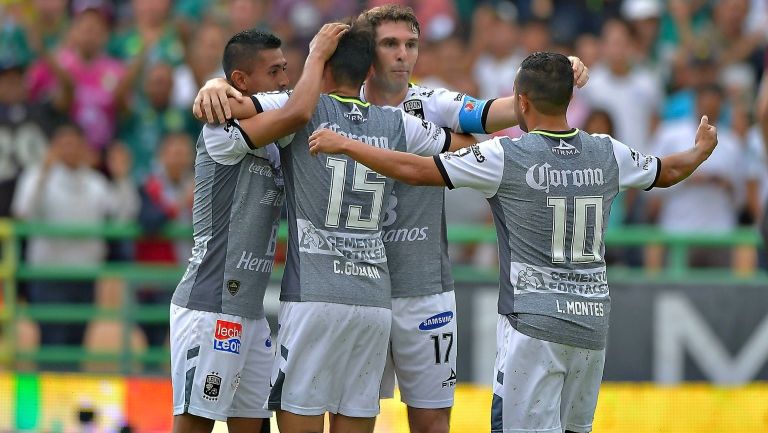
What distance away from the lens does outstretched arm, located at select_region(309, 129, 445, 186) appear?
21.4ft

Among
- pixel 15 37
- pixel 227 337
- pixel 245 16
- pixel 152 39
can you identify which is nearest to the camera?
pixel 227 337

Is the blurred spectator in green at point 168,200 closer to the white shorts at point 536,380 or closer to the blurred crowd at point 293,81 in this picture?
the blurred crowd at point 293,81

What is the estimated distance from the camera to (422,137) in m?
7.29

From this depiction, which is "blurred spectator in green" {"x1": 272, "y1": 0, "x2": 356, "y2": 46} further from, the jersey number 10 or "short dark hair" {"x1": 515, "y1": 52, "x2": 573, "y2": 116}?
the jersey number 10

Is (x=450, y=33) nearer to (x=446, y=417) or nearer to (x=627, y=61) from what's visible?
(x=627, y=61)

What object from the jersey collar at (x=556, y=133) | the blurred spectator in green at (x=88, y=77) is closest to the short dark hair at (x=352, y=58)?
the jersey collar at (x=556, y=133)

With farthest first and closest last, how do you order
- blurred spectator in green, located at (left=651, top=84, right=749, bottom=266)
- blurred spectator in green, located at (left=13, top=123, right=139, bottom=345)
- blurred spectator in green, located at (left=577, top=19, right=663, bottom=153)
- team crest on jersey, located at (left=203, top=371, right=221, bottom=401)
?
blurred spectator in green, located at (left=577, top=19, right=663, bottom=153)
blurred spectator in green, located at (left=13, top=123, right=139, bottom=345)
blurred spectator in green, located at (left=651, top=84, right=749, bottom=266)
team crest on jersey, located at (left=203, top=371, right=221, bottom=401)

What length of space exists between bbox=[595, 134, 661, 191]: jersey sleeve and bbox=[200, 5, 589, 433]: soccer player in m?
0.86

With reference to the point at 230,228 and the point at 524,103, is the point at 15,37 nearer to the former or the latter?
the point at 230,228

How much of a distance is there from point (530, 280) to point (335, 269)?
1040 mm

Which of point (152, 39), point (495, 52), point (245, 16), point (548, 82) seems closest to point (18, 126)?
point (152, 39)

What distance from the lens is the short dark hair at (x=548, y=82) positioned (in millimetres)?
6660

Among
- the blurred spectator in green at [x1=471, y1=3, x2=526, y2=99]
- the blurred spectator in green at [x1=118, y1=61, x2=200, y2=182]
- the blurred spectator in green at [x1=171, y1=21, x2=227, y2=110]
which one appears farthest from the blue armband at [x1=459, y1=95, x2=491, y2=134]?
the blurred spectator in green at [x1=118, y1=61, x2=200, y2=182]

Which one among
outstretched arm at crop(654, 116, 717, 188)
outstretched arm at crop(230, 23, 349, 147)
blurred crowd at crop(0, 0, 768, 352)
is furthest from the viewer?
blurred crowd at crop(0, 0, 768, 352)
